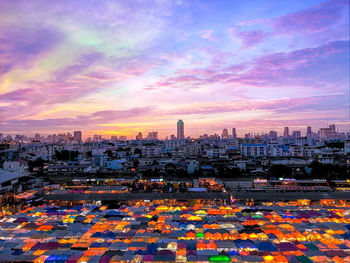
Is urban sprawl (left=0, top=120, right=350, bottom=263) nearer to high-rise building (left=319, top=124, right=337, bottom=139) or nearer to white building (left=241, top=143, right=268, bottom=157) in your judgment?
white building (left=241, top=143, right=268, bottom=157)

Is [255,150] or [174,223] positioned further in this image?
[255,150]

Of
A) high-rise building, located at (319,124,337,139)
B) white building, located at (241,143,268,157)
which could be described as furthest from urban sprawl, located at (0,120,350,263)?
high-rise building, located at (319,124,337,139)

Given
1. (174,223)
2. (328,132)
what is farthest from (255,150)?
(328,132)

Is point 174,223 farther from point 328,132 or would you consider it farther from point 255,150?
point 328,132

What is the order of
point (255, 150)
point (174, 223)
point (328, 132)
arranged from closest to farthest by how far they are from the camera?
point (174, 223) → point (255, 150) → point (328, 132)

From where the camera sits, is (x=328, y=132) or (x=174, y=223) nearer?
(x=174, y=223)

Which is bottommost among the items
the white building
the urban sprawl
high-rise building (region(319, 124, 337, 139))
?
the urban sprawl

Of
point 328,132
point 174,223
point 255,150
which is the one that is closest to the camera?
point 174,223

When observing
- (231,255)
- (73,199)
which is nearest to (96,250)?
(231,255)

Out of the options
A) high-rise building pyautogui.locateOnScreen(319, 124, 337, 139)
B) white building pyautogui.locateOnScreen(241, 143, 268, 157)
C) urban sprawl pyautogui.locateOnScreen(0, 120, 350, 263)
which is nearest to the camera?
urban sprawl pyautogui.locateOnScreen(0, 120, 350, 263)

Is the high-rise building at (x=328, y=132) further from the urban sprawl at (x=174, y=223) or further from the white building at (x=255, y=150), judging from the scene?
the urban sprawl at (x=174, y=223)

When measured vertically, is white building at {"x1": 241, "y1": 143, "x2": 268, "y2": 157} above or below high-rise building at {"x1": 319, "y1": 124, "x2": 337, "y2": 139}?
below

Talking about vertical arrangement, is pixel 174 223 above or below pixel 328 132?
below

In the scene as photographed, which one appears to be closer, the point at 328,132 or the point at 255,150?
the point at 255,150
